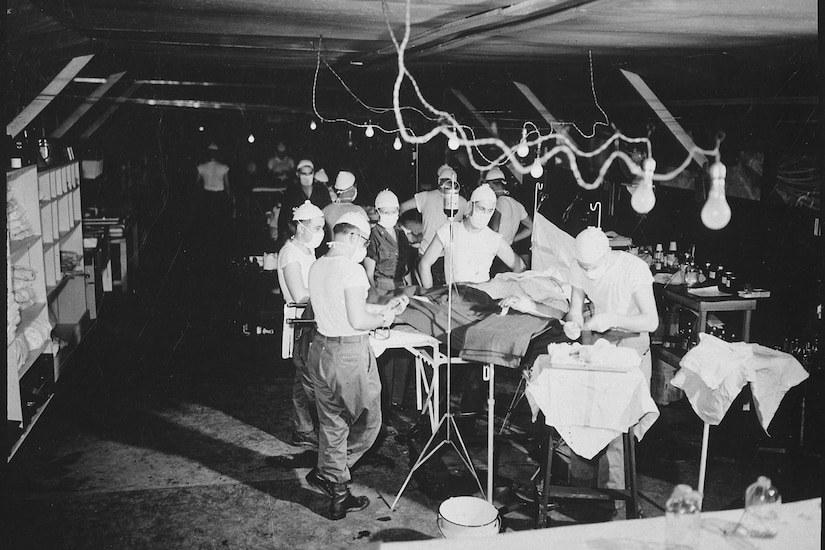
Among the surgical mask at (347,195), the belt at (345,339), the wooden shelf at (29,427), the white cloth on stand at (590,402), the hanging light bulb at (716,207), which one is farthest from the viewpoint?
the surgical mask at (347,195)

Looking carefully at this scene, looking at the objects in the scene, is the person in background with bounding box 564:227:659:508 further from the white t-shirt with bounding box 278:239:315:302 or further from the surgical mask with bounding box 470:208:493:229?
the white t-shirt with bounding box 278:239:315:302

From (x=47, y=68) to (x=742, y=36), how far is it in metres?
5.28

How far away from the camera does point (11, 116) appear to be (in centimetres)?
579

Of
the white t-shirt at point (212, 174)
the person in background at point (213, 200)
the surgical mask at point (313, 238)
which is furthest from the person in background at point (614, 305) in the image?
the white t-shirt at point (212, 174)

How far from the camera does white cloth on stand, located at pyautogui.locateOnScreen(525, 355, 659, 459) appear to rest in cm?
359

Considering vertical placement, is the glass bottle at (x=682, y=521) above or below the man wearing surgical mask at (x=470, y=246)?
below

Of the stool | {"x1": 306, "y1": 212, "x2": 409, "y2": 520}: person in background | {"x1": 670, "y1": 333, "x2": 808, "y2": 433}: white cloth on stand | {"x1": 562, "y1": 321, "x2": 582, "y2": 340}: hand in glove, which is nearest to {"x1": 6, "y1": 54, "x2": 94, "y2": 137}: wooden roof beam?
{"x1": 306, "y1": 212, "x2": 409, "y2": 520}: person in background

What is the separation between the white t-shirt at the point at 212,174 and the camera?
12.0 meters

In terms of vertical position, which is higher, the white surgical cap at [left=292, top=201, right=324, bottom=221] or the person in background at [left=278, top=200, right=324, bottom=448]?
the white surgical cap at [left=292, top=201, right=324, bottom=221]

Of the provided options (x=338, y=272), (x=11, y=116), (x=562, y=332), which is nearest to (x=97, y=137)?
(x=11, y=116)

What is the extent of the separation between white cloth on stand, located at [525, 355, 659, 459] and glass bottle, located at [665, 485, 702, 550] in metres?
1.13

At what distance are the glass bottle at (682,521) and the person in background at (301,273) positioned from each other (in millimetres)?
2750

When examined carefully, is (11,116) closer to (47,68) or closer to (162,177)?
(47,68)

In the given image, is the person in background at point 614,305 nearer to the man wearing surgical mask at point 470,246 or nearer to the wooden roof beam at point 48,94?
the man wearing surgical mask at point 470,246
